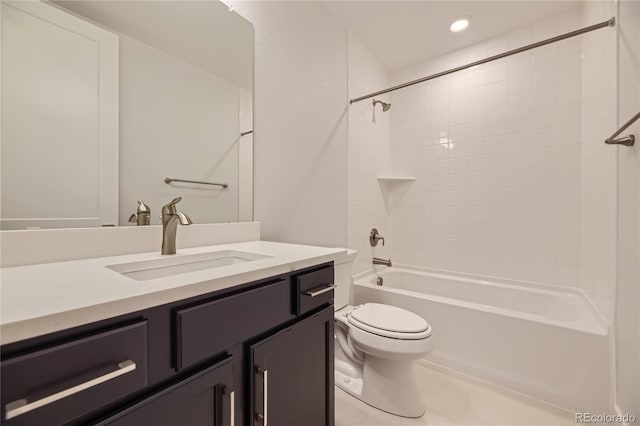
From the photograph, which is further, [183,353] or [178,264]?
[178,264]

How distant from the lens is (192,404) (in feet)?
1.84

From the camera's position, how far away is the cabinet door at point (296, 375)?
688mm

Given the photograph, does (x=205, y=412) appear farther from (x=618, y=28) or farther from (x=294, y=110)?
(x=618, y=28)

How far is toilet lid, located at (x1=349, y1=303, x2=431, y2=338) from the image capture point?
134 centimetres

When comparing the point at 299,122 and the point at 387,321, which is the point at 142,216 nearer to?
the point at 299,122

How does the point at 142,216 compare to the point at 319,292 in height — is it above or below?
above

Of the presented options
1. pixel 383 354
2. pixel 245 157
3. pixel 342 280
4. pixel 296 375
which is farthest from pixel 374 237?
pixel 296 375

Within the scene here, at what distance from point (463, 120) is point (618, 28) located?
109 centimetres

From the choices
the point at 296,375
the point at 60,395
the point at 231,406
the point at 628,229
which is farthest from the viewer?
the point at 628,229

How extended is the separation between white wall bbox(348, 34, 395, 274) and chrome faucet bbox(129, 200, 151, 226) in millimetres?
1392

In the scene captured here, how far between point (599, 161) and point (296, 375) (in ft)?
6.59

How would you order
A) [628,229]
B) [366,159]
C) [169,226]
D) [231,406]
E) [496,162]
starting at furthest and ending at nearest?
[366,159]
[496,162]
[628,229]
[169,226]
[231,406]

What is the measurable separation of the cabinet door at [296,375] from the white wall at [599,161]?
1397 millimetres

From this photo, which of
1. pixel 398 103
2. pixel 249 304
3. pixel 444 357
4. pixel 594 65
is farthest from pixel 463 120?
pixel 249 304
